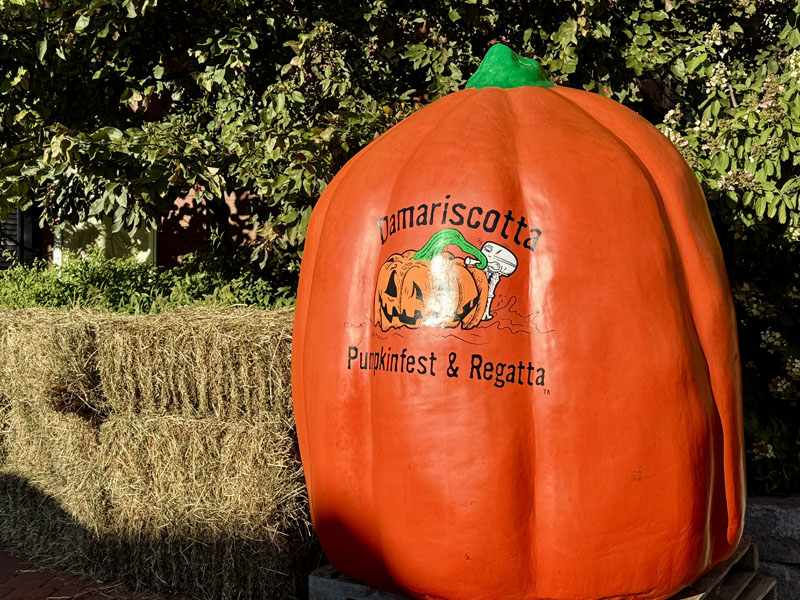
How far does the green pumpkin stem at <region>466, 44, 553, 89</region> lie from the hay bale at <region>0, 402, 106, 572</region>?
2.88 metres

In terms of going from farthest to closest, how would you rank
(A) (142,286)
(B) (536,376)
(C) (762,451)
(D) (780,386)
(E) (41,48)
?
(A) (142,286), (E) (41,48), (D) (780,386), (C) (762,451), (B) (536,376)

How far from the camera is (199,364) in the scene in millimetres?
3908

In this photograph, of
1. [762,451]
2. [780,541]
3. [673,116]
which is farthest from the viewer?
[673,116]

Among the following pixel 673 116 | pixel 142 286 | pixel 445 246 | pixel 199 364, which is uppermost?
pixel 673 116

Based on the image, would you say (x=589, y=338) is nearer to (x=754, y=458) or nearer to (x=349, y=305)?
(x=349, y=305)

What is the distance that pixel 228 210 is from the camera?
7734 millimetres

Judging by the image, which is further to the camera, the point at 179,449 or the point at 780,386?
the point at 780,386

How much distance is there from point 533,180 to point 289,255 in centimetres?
399

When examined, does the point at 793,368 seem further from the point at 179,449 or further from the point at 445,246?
the point at 179,449

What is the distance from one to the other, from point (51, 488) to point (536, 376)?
11.7ft

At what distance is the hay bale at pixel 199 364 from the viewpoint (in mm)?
3852

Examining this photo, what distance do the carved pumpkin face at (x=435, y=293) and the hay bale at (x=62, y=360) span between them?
2424mm

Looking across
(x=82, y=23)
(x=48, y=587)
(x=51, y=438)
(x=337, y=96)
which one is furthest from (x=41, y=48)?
(x=48, y=587)

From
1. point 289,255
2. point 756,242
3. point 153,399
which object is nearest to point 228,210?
point 289,255
